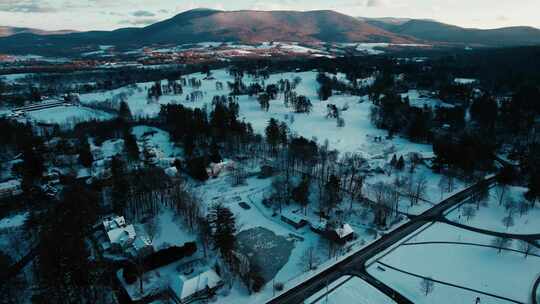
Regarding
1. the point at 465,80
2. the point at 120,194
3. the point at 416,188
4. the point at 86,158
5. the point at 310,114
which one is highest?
the point at 465,80

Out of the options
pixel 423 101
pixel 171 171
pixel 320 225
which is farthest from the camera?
pixel 423 101

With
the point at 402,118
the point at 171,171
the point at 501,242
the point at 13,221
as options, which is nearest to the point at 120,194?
the point at 171,171

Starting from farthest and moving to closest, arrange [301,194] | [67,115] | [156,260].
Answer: [67,115], [301,194], [156,260]

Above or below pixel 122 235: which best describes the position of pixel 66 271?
above

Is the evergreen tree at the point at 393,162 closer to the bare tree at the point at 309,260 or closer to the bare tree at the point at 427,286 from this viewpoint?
the bare tree at the point at 309,260

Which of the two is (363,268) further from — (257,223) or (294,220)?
(257,223)

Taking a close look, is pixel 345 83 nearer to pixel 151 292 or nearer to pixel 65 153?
pixel 65 153
